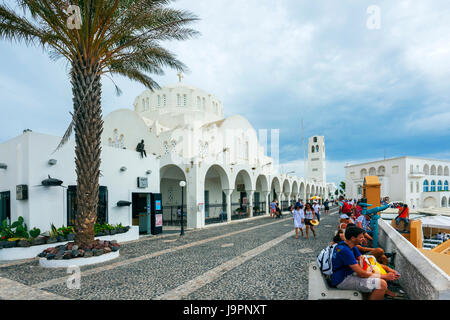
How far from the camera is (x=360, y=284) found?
327cm

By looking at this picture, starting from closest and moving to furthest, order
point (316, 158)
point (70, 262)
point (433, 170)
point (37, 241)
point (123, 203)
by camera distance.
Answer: point (70, 262)
point (37, 241)
point (123, 203)
point (433, 170)
point (316, 158)

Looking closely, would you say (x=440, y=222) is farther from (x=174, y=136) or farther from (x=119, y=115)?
(x=119, y=115)

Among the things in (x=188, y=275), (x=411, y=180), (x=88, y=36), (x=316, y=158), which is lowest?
(x=411, y=180)

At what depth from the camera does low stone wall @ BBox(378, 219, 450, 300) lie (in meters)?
2.70

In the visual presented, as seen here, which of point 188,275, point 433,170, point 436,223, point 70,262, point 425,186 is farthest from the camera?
point 433,170

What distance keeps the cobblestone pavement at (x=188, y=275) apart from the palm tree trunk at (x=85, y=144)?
1409 mm

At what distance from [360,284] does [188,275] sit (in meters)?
3.53

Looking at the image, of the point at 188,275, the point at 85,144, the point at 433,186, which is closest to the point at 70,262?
the point at 85,144

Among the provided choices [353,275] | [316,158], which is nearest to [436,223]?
[353,275]

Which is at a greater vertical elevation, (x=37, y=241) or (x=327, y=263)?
(x=327, y=263)

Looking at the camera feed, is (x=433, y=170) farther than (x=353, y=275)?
Yes

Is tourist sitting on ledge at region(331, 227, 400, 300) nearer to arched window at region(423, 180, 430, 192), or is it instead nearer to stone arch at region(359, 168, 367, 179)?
stone arch at region(359, 168, 367, 179)

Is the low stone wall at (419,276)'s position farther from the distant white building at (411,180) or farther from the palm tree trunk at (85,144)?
the distant white building at (411,180)

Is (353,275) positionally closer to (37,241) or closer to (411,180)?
(37,241)
